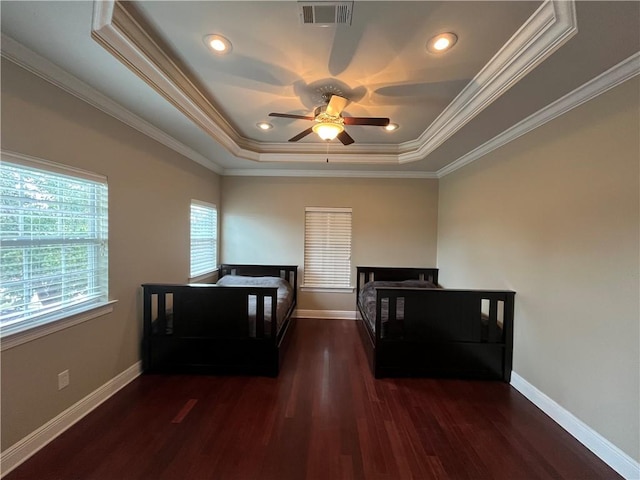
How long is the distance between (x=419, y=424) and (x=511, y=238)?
1985 mm

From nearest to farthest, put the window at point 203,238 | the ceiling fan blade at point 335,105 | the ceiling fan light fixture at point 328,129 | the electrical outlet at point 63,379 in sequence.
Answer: the electrical outlet at point 63,379, the ceiling fan blade at point 335,105, the ceiling fan light fixture at point 328,129, the window at point 203,238

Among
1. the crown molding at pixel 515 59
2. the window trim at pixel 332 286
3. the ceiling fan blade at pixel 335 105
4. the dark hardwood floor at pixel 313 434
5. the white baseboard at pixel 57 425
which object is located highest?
the crown molding at pixel 515 59

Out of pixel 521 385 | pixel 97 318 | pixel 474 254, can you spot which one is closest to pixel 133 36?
pixel 97 318

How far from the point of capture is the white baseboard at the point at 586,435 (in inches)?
67.4

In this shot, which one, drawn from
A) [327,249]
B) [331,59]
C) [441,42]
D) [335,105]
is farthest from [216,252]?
[441,42]

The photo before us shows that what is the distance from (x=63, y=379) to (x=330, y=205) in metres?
3.81

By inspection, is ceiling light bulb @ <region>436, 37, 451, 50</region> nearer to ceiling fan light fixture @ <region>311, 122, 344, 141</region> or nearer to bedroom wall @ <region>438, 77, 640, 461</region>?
ceiling fan light fixture @ <region>311, 122, 344, 141</region>

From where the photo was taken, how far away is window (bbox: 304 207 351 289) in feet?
15.8

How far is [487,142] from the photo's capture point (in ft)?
10.4

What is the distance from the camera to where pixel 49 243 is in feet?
6.40

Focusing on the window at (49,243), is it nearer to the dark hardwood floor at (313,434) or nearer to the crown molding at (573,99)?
the dark hardwood floor at (313,434)

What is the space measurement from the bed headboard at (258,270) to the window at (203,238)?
191mm

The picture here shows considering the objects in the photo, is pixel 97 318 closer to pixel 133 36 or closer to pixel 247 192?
pixel 133 36

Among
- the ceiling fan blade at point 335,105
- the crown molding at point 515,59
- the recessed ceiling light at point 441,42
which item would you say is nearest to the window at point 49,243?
the ceiling fan blade at point 335,105
